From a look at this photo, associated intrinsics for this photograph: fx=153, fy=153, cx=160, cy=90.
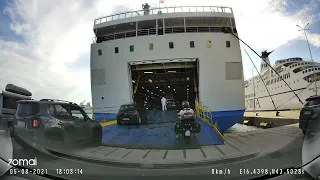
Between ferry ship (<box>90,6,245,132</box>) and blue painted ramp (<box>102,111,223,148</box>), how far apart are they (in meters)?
0.22

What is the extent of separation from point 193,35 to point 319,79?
1.62m

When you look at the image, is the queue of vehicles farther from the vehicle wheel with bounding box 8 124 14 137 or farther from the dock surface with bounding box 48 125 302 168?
the dock surface with bounding box 48 125 302 168

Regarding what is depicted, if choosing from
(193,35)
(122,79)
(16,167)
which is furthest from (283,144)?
(16,167)

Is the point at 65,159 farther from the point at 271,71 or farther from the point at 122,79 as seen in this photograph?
the point at 271,71

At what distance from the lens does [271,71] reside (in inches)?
67.0

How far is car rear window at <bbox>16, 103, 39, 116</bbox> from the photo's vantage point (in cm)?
119

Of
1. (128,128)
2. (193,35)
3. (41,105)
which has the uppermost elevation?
(193,35)

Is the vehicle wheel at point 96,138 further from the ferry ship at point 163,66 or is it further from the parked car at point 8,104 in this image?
the parked car at point 8,104

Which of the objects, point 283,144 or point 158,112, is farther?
point 158,112

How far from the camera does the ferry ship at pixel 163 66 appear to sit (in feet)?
5.36

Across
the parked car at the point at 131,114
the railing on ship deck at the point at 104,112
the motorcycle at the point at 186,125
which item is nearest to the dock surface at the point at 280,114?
the motorcycle at the point at 186,125

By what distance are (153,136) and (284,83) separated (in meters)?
1.53

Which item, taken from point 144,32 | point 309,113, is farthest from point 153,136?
point 144,32

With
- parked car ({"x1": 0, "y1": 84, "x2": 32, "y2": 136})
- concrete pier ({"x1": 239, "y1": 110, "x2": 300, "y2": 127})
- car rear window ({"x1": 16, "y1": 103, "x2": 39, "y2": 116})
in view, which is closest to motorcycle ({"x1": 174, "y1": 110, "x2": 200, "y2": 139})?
concrete pier ({"x1": 239, "y1": 110, "x2": 300, "y2": 127})
